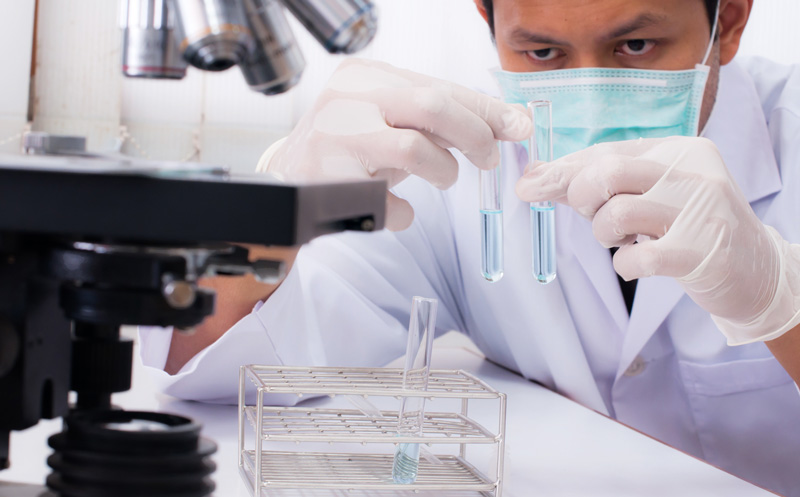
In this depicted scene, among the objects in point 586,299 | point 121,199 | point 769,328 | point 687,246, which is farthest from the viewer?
point 586,299

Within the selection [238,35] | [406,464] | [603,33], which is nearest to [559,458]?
[406,464]

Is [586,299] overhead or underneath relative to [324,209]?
underneath

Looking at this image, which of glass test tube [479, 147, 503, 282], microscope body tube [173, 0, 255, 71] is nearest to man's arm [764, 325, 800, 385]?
glass test tube [479, 147, 503, 282]

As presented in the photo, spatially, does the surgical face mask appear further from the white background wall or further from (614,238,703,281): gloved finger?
the white background wall

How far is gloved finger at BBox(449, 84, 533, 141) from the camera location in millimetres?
1198

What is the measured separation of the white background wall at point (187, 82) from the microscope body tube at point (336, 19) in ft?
8.28

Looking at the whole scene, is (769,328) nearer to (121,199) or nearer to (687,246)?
(687,246)

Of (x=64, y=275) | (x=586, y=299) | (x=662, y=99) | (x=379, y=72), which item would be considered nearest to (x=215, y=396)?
(x=379, y=72)

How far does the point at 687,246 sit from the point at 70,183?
0.93 m

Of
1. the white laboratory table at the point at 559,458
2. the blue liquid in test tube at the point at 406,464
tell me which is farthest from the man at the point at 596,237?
the blue liquid in test tube at the point at 406,464

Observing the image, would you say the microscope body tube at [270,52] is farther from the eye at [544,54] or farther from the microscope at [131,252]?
the eye at [544,54]

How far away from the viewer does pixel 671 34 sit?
1.60 m

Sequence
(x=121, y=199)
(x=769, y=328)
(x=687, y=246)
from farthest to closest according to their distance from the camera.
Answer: (x=769, y=328) < (x=687, y=246) < (x=121, y=199)

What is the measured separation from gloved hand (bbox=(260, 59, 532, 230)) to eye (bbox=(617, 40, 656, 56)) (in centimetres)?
53
